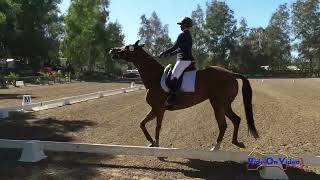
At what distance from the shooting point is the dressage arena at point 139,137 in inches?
320

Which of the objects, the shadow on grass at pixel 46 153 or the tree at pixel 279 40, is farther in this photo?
the tree at pixel 279 40

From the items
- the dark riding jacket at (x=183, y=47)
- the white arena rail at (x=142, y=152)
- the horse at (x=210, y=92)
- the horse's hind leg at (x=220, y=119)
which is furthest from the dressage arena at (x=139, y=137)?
the dark riding jacket at (x=183, y=47)

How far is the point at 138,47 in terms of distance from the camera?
10070 millimetres

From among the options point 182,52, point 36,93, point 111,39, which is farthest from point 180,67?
point 111,39

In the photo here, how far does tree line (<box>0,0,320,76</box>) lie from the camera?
69.4 meters

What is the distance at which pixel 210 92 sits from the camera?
9367mm

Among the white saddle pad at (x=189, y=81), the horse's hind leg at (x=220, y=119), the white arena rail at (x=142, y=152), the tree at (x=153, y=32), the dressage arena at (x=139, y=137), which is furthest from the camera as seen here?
the tree at (x=153, y=32)

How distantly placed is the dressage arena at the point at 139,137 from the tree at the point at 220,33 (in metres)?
85.7

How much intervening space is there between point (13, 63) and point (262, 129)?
205ft

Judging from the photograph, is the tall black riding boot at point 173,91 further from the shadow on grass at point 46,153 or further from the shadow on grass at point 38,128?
the shadow on grass at point 38,128

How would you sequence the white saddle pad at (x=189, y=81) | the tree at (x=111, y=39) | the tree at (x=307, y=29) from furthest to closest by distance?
1. the tree at (x=307, y=29)
2. the tree at (x=111, y=39)
3. the white saddle pad at (x=189, y=81)

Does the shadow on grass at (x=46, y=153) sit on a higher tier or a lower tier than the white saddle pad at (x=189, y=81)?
lower

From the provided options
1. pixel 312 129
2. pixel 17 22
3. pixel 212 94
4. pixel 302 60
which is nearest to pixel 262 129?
pixel 312 129

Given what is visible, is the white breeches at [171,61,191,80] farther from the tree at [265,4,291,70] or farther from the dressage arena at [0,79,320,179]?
the tree at [265,4,291,70]
